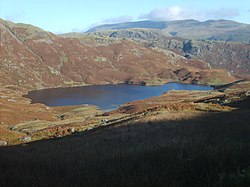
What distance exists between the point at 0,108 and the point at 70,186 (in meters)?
104

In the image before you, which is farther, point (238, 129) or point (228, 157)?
point (238, 129)

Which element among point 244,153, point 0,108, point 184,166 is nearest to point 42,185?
point 184,166

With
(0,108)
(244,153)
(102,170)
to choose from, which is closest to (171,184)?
(102,170)

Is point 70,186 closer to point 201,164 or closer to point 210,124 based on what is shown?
point 201,164

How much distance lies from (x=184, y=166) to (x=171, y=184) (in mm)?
2839

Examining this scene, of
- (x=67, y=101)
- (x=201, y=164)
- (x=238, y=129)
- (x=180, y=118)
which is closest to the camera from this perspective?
(x=201, y=164)

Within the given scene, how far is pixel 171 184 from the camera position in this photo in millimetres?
9000

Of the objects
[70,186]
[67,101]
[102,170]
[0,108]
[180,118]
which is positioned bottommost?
[67,101]

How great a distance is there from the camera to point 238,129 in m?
22.3

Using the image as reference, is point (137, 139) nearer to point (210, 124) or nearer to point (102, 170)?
point (210, 124)

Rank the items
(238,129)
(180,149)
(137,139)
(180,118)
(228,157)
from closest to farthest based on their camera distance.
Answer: (228,157) → (180,149) → (238,129) → (137,139) → (180,118)

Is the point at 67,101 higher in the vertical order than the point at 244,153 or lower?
lower

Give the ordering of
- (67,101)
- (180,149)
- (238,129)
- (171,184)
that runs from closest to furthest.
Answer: (171,184), (180,149), (238,129), (67,101)

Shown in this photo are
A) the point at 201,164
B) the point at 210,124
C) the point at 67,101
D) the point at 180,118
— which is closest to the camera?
the point at 201,164
